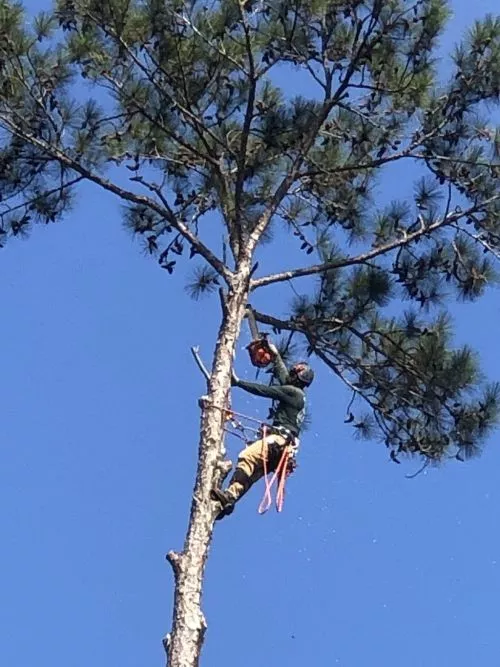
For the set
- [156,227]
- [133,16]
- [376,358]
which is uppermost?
[133,16]

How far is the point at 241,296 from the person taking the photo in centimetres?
736

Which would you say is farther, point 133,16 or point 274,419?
point 133,16

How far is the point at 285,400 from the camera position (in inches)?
279

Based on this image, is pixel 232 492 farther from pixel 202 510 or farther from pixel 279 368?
pixel 279 368

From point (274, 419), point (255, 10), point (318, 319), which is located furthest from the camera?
point (318, 319)

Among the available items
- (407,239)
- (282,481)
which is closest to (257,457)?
(282,481)

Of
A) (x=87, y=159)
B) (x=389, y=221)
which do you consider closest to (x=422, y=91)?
(x=389, y=221)

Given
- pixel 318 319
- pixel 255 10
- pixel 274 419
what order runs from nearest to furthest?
pixel 274 419 → pixel 255 10 → pixel 318 319

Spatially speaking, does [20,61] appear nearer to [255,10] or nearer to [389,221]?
[255,10]

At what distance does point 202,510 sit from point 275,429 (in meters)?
0.87

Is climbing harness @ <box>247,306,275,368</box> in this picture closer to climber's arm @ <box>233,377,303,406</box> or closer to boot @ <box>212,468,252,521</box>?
climber's arm @ <box>233,377,303,406</box>

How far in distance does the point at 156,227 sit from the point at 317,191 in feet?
3.38

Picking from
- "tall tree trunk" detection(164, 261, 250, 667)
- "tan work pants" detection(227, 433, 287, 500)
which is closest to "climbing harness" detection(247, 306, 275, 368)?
"tall tree trunk" detection(164, 261, 250, 667)

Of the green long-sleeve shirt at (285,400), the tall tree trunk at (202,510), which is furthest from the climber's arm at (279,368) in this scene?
the tall tree trunk at (202,510)
